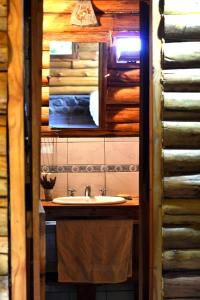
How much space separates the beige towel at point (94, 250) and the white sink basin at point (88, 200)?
20 centimetres

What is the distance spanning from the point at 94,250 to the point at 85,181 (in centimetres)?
92

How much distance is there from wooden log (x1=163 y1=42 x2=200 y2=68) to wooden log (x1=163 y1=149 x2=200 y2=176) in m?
0.54

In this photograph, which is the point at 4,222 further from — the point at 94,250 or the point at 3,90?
the point at 94,250

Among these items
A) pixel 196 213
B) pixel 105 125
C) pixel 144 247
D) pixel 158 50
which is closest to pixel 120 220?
pixel 105 125

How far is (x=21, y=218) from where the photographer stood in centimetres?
257

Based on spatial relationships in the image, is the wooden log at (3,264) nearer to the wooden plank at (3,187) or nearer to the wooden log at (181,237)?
the wooden plank at (3,187)

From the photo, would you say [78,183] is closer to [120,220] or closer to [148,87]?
[120,220]

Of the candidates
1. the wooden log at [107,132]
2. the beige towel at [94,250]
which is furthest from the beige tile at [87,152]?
the beige towel at [94,250]

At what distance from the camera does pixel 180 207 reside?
2742 mm

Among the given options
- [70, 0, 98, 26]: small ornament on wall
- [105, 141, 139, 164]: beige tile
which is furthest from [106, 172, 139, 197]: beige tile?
[70, 0, 98, 26]: small ornament on wall

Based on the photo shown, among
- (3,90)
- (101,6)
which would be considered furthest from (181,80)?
(101,6)

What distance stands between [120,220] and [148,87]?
6.60ft

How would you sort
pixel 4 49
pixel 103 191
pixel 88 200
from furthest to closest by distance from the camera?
1. pixel 103 191
2. pixel 88 200
3. pixel 4 49

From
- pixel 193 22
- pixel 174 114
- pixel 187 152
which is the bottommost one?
pixel 187 152
